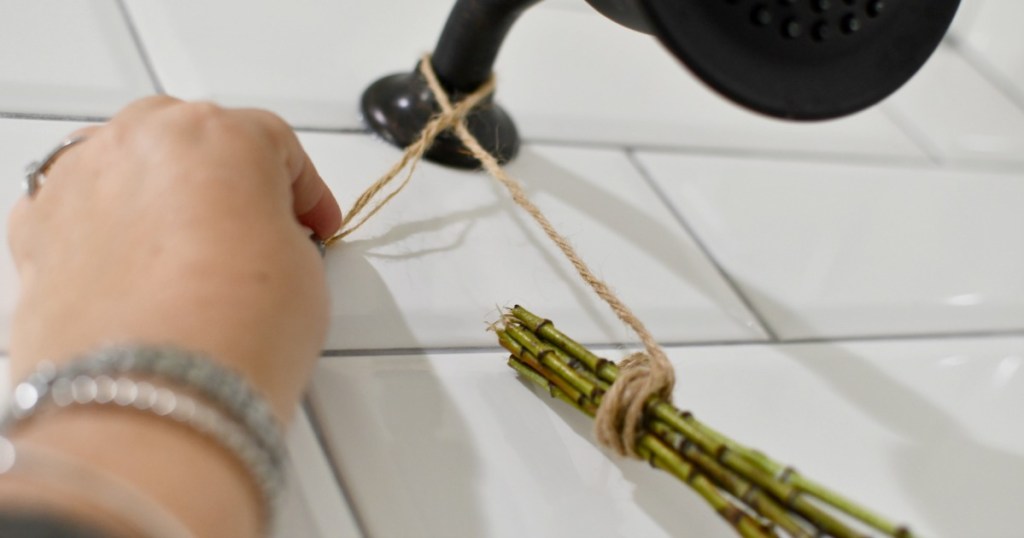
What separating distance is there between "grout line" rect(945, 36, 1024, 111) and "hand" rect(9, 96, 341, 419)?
0.83m

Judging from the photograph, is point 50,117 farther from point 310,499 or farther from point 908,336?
point 908,336

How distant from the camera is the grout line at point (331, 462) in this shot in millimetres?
441

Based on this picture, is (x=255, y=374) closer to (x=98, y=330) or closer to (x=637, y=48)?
(x=98, y=330)

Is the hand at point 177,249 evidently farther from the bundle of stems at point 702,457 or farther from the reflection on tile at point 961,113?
the reflection on tile at point 961,113

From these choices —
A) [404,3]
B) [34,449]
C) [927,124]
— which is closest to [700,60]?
[34,449]

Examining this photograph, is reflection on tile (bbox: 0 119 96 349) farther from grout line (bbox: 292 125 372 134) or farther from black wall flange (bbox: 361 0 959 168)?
black wall flange (bbox: 361 0 959 168)

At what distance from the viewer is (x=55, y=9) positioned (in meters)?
0.67

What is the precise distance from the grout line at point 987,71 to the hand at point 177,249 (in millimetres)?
829

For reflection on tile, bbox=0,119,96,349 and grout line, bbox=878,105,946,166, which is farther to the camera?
grout line, bbox=878,105,946,166

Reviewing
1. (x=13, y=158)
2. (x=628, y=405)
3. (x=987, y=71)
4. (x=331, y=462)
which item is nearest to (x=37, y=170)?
(x=13, y=158)

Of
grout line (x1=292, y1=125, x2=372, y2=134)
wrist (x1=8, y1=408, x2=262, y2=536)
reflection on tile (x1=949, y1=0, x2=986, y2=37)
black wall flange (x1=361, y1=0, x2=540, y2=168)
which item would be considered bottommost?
wrist (x1=8, y1=408, x2=262, y2=536)

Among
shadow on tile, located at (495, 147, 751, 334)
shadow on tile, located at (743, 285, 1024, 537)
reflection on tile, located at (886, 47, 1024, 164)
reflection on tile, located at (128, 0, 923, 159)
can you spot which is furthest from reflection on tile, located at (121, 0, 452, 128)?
reflection on tile, located at (886, 47, 1024, 164)

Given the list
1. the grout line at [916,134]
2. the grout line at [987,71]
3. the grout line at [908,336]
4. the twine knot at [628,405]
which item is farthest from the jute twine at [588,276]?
the grout line at [987,71]

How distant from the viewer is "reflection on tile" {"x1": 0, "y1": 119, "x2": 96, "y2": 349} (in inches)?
19.3
